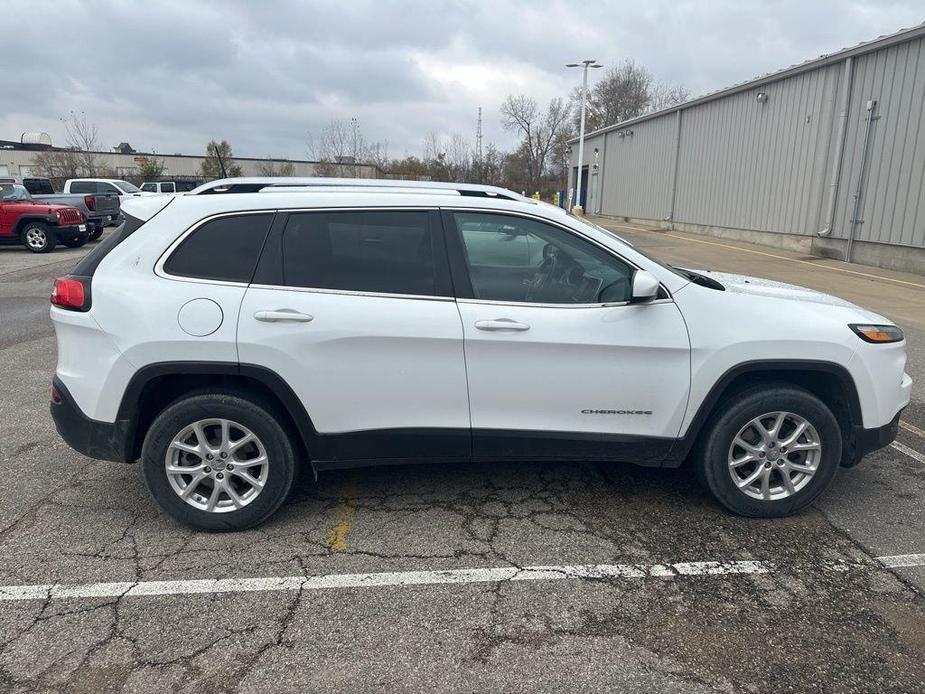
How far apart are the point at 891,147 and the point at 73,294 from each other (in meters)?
17.0

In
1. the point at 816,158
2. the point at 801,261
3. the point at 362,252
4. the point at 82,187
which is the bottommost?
the point at 801,261

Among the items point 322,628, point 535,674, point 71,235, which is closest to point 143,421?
point 322,628

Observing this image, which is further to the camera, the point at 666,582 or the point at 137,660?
the point at 666,582

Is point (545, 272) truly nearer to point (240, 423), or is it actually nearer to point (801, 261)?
point (240, 423)

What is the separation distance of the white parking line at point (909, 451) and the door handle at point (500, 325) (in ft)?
10.2

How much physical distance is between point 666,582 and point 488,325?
1.47 meters

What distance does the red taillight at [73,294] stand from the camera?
337cm

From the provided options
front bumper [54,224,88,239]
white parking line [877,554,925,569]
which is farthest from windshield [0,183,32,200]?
white parking line [877,554,925,569]

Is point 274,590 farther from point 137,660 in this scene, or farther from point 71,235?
point 71,235

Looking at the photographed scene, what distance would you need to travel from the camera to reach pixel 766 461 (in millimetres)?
3631

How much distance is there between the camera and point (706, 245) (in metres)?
21.8

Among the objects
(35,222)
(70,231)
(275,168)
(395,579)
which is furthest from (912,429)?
(275,168)

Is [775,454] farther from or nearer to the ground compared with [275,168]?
nearer to the ground

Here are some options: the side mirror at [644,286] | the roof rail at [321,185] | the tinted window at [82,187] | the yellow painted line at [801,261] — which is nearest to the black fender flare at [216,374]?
the roof rail at [321,185]
